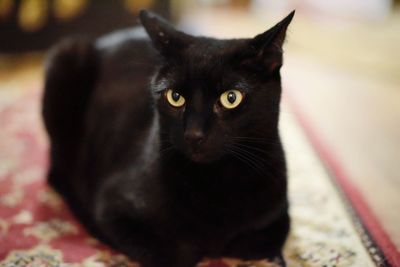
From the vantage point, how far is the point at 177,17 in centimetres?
332

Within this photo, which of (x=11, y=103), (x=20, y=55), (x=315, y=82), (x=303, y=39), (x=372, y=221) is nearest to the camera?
(x=372, y=221)

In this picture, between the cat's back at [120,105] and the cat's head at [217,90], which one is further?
the cat's back at [120,105]

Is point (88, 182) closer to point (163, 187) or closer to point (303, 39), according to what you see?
point (163, 187)

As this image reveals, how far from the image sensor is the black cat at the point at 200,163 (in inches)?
38.5

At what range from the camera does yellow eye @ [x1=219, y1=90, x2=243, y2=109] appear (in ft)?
3.18

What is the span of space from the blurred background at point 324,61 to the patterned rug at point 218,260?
9cm

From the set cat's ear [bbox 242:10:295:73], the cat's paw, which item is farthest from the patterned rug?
cat's ear [bbox 242:10:295:73]

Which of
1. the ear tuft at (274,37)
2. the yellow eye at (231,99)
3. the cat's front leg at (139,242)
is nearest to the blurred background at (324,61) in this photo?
the ear tuft at (274,37)

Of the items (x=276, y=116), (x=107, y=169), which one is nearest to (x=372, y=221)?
(x=276, y=116)

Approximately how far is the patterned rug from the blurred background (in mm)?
94

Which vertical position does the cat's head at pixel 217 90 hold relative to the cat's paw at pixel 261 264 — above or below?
above

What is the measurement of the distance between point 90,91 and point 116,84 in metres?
0.12

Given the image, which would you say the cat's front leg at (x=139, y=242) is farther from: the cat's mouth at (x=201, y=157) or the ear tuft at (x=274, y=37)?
the ear tuft at (x=274, y=37)

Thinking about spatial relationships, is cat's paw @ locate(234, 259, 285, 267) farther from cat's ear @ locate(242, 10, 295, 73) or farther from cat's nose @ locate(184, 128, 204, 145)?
cat's ear @ locate(242, 10, 295, 73)
